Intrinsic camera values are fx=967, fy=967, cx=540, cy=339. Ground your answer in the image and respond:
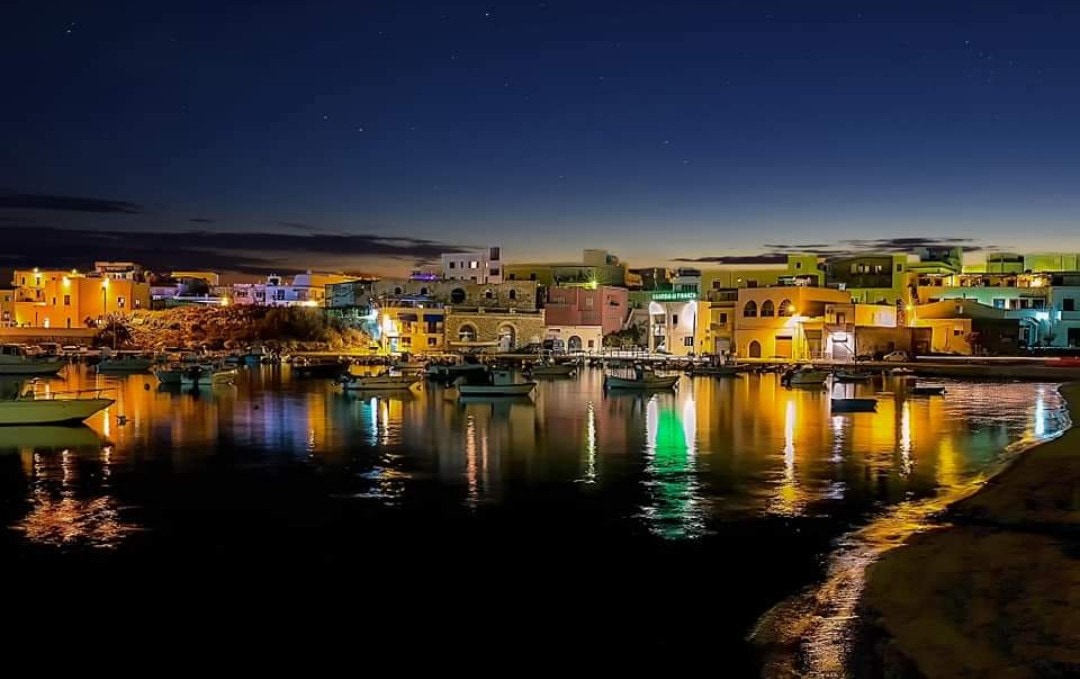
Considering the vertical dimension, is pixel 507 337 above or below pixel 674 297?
below

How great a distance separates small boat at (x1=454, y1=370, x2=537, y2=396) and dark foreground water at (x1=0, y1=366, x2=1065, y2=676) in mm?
7175

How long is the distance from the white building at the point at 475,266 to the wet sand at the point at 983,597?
65.3m

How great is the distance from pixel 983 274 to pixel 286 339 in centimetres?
5137

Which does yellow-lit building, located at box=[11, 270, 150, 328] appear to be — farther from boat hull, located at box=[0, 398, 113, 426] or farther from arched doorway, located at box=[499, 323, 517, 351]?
boat hull, located at box=[0, 398, 113, 426]

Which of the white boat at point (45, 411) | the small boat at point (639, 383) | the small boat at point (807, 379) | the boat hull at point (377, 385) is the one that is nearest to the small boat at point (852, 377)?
the small boat at point (807, 379)

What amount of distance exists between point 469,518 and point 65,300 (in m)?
76.9

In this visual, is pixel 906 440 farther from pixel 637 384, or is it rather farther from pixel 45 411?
pixel 45 411

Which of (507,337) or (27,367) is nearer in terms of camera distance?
(27,367)

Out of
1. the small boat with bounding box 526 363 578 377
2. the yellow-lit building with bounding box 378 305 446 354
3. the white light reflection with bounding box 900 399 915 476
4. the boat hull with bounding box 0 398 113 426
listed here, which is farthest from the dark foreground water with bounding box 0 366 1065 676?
the yellow-lit building with bounding box 378 305 446 354

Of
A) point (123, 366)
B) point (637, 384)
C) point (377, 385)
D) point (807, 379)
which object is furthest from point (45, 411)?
point (123, 366)

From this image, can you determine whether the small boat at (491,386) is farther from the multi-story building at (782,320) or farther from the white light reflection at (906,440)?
the multi-story building at (782,320)

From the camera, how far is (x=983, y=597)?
30.3 ft

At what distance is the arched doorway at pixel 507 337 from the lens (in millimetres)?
70750

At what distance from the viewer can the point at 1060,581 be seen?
372 inches
